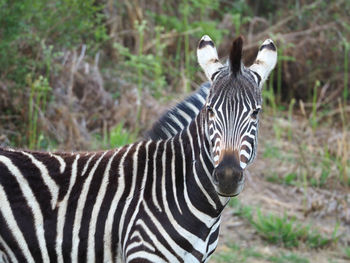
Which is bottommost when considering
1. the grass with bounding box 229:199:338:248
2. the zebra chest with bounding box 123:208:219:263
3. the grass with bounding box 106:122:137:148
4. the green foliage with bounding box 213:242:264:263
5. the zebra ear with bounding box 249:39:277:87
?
the green foliage with bounding box 213:242:264:263

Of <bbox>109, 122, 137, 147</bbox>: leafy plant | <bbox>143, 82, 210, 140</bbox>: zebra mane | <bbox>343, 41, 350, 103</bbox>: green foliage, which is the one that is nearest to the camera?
<bbox>143, 82, 210, 140</bbox>: zebra mane

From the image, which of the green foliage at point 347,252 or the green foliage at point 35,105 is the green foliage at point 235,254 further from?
the green foliage at point 35,105

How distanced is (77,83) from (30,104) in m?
1.47

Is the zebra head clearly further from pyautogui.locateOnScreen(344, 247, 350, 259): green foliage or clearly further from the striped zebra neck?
pyautogui.locateOnScreen(344, 247, 350, 259): green foliage

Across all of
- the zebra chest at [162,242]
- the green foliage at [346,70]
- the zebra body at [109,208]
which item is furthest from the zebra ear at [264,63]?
the green foliage at [346,70]

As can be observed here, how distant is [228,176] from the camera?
3.76 metres

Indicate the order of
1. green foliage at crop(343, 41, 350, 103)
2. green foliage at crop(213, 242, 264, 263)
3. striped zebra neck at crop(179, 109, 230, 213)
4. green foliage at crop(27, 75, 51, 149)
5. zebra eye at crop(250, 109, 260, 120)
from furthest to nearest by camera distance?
green foliage at crop(343, 41, 350, 103), green foliage at crop(27, 75, 51, 149), green foliage at crop(213, 242, 264, 263), striped zebra neck at crop(179, 109, 230, 213), zebra eye at crop(250, 109, 260, 120)

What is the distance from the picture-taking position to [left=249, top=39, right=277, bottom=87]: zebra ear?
432 cm

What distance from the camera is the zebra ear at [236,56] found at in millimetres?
3945

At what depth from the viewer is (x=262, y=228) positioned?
7688mm

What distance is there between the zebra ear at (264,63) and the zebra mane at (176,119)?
1.68ft

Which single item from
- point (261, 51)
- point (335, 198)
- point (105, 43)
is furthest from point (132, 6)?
point (261, 51)

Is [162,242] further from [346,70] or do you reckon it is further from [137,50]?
[346,70]

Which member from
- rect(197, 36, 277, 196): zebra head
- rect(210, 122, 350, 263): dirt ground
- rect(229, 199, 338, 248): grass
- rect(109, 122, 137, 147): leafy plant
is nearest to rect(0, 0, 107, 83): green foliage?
rect(109, 122, 137, 147): leafy plant
